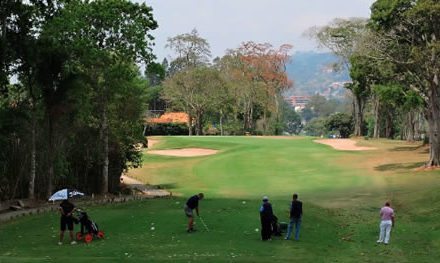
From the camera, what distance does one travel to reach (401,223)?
88.2 ft

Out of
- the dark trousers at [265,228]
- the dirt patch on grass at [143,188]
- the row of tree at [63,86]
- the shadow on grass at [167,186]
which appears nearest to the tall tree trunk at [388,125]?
the dirt patch on grass at [143,188]

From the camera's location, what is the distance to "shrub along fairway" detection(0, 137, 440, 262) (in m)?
18.7

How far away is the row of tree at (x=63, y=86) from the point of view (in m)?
31.5

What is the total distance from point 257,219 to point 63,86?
15597 mm

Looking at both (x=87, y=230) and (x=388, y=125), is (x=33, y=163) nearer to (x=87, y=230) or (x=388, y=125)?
(x=87, y=230)

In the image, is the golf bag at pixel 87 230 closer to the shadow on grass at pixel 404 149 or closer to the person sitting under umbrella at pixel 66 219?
the person sitting under umbrella at pixel 66 219

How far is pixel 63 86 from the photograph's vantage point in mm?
34750

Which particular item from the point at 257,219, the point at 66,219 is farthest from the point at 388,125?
the point at 66,219

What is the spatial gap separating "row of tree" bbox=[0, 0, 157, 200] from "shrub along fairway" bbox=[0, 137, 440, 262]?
6487mm

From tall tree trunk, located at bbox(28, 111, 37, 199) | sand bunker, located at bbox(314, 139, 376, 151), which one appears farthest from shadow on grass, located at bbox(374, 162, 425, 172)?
tall tree trunk, located at bbox(28, 111, 37, 199)

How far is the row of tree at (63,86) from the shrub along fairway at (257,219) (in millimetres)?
6487

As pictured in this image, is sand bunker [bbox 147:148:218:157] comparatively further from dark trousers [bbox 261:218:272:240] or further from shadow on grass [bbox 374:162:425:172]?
dark trousers [bbox 261:218:272:240]

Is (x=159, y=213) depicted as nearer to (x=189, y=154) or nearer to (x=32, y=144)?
(x=32, y=144)

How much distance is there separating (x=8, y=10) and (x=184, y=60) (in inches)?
3781
